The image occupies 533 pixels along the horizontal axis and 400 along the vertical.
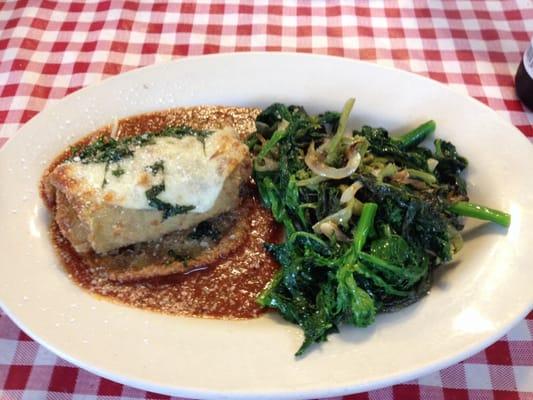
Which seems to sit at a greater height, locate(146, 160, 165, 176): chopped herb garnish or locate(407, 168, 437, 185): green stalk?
locate(146, 160, 165, 176): chopped herb garnish

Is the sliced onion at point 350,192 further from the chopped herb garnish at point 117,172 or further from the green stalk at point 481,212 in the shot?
the chopped herb garnish at point 117,172

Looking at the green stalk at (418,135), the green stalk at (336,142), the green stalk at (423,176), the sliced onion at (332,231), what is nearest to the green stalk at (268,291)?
the sliced onion at (332,231)

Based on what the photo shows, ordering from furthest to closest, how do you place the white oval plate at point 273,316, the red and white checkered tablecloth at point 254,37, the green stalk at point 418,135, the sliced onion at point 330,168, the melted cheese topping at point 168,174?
the red and white checkered tablecloth at point 254,37 < the green stalk at point 418,135 < the sliced onion at point 330,168 < the melted cheese topping at point 168,174 < the white oval plate at point 273,316

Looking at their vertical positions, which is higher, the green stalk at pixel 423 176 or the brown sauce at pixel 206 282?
the green stalk at pixel 423 176

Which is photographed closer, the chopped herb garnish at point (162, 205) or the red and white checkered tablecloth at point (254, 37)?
the chopped herb garnish at point (162, 205)

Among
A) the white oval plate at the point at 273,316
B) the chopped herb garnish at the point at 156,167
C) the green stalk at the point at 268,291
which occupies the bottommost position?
the green stalk at the point at 268,291

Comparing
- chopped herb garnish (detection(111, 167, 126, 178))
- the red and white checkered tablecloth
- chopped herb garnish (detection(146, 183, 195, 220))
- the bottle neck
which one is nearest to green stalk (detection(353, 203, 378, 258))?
chopped herb garnish (detection(146, 183, 195, 220))

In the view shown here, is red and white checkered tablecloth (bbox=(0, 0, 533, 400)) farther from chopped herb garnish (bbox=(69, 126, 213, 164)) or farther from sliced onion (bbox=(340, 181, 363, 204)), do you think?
sliced onion (bbox=(340, 181, 363, 204))
